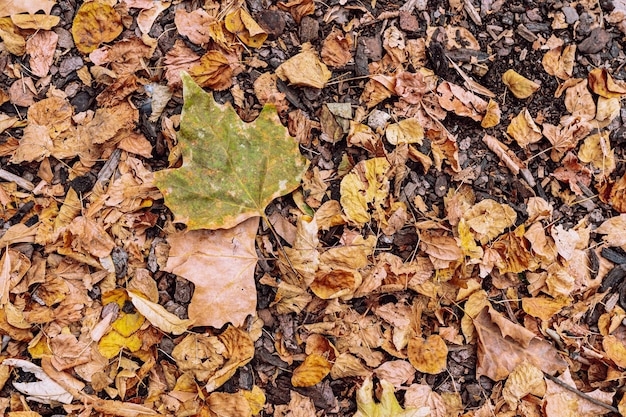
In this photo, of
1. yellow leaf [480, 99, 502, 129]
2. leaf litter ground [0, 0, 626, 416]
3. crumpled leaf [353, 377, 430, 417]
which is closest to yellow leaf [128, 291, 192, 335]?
leaf litter ground [0, 0, 626, 416]

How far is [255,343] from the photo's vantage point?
230cm

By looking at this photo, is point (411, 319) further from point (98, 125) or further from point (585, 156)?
point (98, 125)

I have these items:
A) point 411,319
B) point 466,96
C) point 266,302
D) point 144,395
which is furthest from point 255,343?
point 466,96

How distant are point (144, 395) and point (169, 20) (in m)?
1.56

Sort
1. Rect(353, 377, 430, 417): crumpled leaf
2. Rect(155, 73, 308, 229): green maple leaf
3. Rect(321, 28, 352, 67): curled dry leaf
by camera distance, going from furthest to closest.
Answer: Rect(321, 28, 352, 67): curled dry leaf → Rect(353, 377, 430, 417): crumpled leaf → Rect(155, 73, 308, 229): green maple leaf

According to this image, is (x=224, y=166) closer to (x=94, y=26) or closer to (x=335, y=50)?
(x=335, y=50)

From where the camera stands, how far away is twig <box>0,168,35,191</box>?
7.63 feet

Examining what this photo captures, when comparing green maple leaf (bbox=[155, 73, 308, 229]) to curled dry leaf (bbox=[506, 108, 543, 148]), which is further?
curled dry leaf (bbox=[506, 108, 543, 148])

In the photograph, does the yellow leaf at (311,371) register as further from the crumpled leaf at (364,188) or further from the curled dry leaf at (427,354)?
the crumpled leaf at (364,188)

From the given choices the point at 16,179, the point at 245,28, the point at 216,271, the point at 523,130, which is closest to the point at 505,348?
the point at 523,130

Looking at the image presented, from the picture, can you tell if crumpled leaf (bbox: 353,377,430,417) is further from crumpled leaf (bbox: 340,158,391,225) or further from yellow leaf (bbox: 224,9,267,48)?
yellow leaf (bbox: 224,9,267,48)

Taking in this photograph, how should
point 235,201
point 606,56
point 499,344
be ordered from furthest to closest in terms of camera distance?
point 606,56 < point 499,344 < point 235,201

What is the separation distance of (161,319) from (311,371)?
629 millimetres

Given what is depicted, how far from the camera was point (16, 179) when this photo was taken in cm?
233
